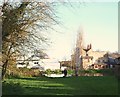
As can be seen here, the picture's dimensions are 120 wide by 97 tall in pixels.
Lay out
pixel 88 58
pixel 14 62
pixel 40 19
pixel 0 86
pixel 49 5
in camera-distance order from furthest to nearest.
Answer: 1. pixel 88 58
2. pixel 14 62
3. pixel 0 86
4. pixel 40 19
5. pixel 49 5

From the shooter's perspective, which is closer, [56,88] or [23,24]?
[23,24]

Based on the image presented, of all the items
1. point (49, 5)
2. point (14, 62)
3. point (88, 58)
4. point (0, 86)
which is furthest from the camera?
point (88, 58)

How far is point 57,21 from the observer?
1623 cm

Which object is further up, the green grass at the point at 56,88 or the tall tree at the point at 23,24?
the tall tree at the point at 23,24

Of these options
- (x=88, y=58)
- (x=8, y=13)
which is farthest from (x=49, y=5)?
(x=88, y=58)

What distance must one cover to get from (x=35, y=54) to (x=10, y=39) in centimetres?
211

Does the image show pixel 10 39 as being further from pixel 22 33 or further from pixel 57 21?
pixel 57 21

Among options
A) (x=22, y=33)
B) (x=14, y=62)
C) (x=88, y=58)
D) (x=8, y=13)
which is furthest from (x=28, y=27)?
(x=88, y=58)

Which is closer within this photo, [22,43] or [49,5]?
[49,5]

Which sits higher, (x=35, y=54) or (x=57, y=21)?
(x=57, y=21)

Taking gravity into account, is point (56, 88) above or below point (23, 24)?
below

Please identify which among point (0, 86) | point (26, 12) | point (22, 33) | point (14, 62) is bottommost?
point (0, 86)

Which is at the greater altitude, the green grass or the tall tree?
the tall tree

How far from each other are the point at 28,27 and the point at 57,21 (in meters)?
1.78
